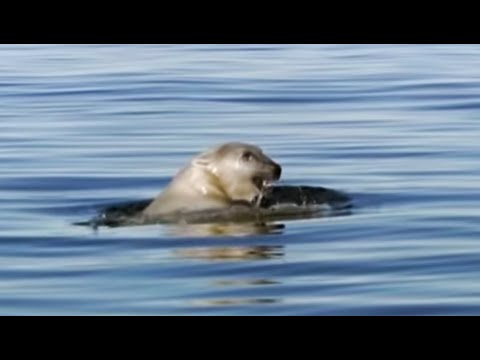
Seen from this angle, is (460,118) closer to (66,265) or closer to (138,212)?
(138,212)

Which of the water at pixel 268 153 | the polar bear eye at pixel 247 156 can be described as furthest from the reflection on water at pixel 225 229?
the polar bear eye at pixel 247 156

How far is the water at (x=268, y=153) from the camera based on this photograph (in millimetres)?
10539

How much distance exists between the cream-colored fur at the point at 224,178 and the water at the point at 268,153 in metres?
0.64

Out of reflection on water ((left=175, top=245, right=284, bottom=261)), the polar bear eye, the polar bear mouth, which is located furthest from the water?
the polar bear eye

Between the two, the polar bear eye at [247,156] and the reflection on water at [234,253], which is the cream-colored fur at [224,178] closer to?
the polar bear eye at [247,156]

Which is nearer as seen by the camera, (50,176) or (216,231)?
(216,231)

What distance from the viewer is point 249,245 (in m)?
12.7

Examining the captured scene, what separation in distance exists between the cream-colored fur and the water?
25.3 inches

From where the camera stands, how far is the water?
1054 cm

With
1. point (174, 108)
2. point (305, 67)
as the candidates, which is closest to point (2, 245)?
point (174, 108)

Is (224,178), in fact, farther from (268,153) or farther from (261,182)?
(268,153)

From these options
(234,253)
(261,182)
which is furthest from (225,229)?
(234,253)
